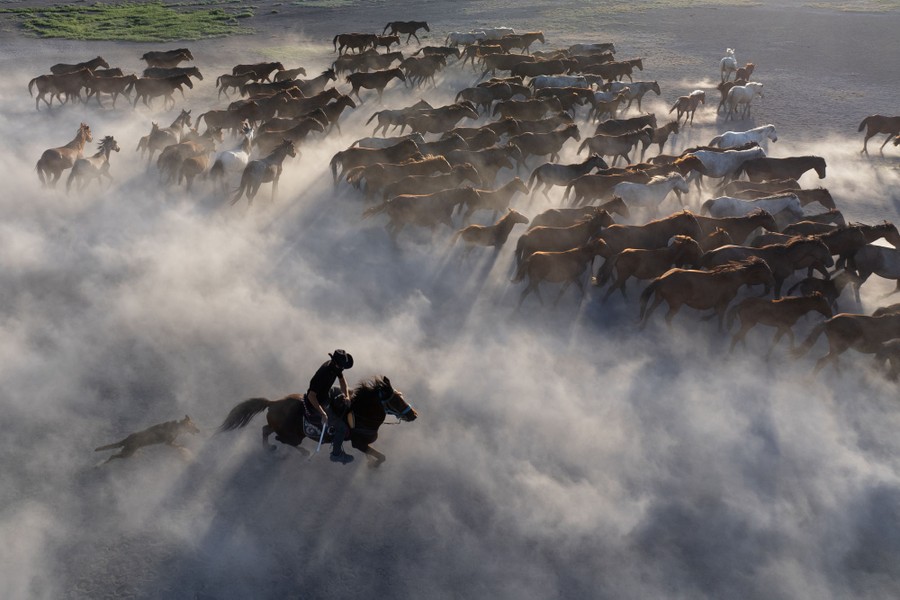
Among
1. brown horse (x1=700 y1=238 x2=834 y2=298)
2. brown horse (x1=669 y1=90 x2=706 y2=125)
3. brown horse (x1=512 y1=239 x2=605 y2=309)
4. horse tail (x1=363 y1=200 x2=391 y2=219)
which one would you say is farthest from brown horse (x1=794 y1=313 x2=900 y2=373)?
brown horse (x1=669 y1=90 x2=706 y2=125)

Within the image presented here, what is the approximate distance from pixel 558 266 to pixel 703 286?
249 cm

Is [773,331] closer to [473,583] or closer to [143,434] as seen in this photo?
[473,583]

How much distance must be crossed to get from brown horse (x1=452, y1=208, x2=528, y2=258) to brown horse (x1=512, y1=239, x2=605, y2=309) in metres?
1.43

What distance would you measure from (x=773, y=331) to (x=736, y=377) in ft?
5.94

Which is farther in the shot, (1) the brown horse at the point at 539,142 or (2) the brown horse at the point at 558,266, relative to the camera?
(1) the brown horse at the point at 539,142

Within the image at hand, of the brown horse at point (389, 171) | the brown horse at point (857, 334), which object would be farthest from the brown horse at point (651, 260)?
the brown horse at point (389, 171)

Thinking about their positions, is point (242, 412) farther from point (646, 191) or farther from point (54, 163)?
point (54, 163)

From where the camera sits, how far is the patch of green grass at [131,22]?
33750mm

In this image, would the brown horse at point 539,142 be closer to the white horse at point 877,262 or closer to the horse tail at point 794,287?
the horse tail at point 794,287

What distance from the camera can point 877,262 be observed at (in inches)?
483

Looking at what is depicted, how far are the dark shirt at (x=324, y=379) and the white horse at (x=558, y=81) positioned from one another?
19723 millimetres

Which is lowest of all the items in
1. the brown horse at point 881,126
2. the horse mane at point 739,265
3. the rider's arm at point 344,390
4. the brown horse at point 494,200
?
the brown horse at point 494,200

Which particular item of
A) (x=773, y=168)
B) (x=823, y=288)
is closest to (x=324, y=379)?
(x=823, y=288)

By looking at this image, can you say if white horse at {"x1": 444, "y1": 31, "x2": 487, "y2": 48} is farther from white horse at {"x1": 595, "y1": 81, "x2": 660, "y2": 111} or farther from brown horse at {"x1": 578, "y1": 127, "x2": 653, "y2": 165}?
brown horse at {"x1": 578, "y1": 127, "x2": 653, "y2": 165}
